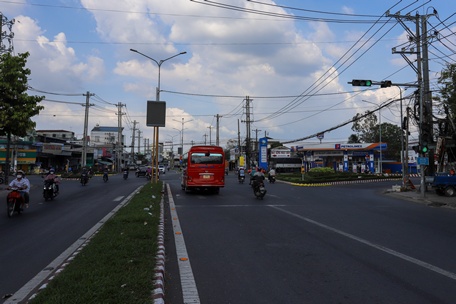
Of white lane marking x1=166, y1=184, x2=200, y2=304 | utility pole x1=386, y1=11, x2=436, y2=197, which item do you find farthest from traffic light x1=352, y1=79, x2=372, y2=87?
white lane marking x1=166, y1=184, x2=200, y2=304

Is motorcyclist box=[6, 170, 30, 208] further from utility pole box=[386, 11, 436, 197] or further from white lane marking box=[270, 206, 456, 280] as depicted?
utility pole box=[386, 11, 436, 197]

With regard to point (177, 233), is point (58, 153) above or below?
above

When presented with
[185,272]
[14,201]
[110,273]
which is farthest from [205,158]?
[110,273]

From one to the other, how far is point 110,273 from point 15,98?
70.6ft

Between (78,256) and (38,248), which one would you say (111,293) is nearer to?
(78,256)

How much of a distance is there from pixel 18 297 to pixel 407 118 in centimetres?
2573

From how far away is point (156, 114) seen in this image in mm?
24859

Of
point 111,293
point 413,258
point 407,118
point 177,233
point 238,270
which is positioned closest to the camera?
point 111,293

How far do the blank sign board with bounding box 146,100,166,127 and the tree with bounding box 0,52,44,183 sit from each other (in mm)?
7074

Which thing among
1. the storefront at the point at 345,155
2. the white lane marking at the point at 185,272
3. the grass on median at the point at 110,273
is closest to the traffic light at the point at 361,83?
the white lane marking at the point at 185,272

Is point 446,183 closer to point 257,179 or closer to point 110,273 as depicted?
point 257,179

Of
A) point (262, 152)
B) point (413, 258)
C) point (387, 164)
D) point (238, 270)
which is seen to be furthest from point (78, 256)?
point (387, 164)

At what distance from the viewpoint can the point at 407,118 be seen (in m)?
24.9

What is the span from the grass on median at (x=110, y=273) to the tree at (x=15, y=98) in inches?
692
